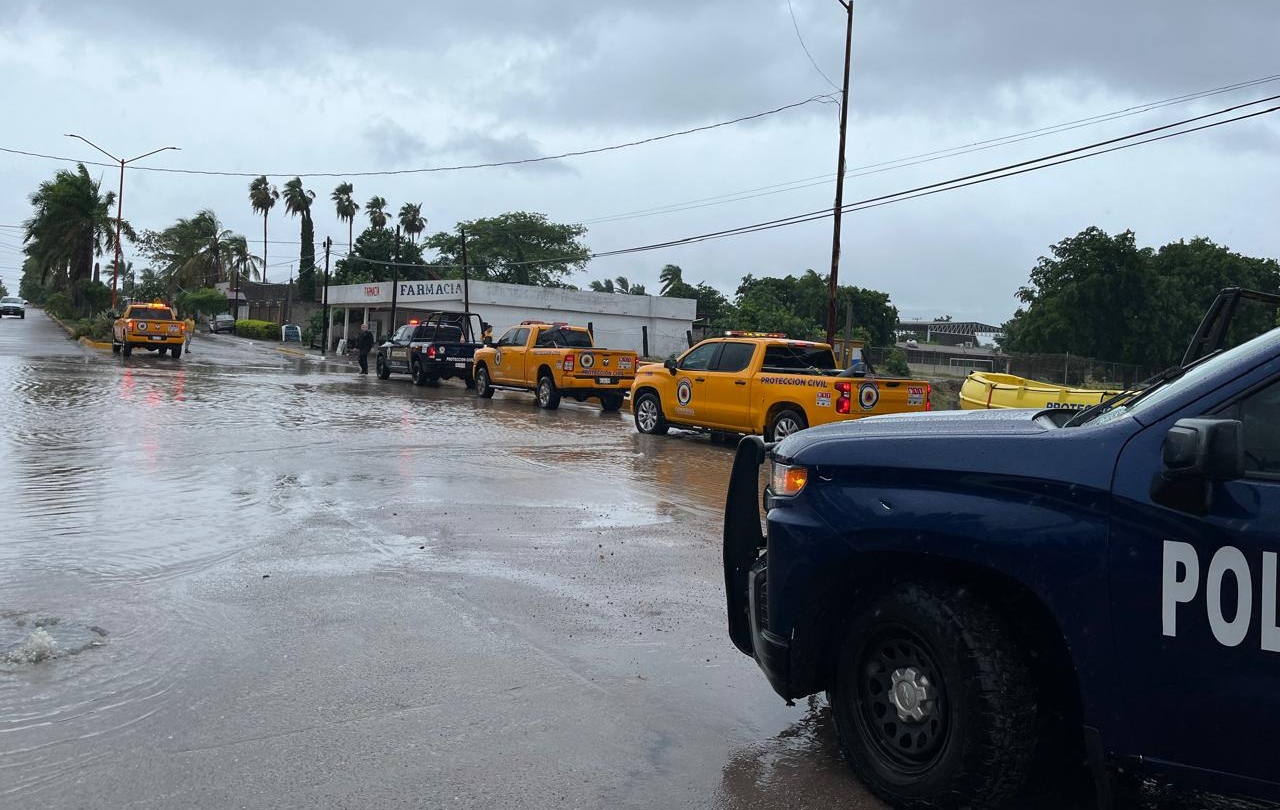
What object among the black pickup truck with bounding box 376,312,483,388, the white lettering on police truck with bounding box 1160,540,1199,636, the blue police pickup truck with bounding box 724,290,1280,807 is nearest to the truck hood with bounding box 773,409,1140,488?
the blue police pickup truck with bounding box 724,290,1280,807

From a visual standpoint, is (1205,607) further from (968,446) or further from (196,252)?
(196,252)

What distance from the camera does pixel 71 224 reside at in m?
73.1

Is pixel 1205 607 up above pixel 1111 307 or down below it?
below

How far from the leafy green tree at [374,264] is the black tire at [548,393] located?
60903mm

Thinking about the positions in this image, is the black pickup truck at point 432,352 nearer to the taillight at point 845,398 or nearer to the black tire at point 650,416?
the black tire at point 650,416

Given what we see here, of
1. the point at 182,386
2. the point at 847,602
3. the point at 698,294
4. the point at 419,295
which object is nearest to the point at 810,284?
the point at 698,294

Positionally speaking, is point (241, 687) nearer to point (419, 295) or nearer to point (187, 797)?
point (187, 797)

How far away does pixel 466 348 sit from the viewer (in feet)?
99.6

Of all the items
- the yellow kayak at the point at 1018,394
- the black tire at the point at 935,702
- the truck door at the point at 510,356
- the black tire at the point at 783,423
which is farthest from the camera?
the truck door at the point at 510,356

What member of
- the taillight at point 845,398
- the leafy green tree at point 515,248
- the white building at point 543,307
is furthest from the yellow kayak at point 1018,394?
the leafy green tree at point 515,248

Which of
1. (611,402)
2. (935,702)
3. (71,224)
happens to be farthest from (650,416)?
(71,224)

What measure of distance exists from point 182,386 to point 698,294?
66.7 meters

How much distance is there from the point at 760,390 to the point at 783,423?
2.01ft

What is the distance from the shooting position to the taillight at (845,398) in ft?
48.6
